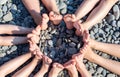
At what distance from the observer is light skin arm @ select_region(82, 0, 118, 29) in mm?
2248

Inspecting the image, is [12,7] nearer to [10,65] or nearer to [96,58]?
[10,65]

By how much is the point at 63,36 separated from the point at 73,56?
186 millimetres

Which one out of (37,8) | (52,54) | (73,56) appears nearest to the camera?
(73,56)

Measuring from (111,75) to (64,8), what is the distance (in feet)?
1.65

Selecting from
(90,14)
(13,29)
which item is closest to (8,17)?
(13,29)

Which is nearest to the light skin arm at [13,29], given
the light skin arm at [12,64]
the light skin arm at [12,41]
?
the light skin arm at [12,41]

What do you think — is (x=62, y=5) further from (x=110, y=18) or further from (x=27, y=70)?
(x=27, y=70)

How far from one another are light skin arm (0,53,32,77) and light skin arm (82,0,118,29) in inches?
15.5

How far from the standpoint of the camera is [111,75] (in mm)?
2191

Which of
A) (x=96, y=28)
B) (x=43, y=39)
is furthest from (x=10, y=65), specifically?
(x=96, y=28)

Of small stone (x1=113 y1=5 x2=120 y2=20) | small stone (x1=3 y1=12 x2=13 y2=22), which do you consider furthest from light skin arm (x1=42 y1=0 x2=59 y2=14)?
small stone (x1=113 y1=5 x2=120 y2=20)

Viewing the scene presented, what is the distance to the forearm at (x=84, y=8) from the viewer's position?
2.28 metres

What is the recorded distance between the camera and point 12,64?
2.20 m

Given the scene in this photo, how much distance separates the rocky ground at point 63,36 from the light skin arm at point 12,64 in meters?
0.06
